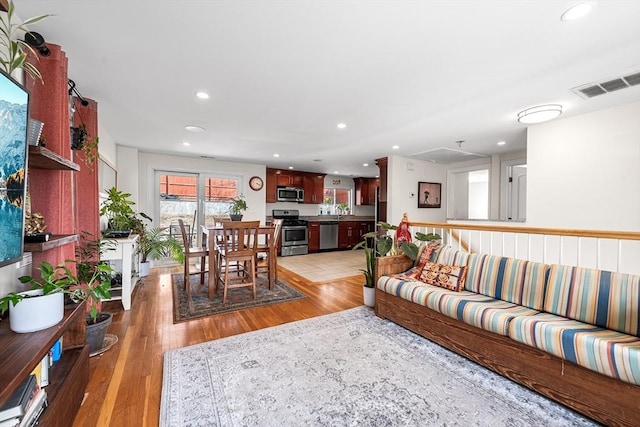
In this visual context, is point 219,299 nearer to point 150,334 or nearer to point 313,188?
point 150,334

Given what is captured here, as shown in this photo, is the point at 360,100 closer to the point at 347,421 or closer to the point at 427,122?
the point at 427,122

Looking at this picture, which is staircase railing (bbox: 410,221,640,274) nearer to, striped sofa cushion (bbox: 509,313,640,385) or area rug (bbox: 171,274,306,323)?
striped sofa cushion (bbox: 509,313,640,385)

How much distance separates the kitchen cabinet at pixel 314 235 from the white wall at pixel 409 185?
236 cm

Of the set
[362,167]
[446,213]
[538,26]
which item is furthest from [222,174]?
[538,26]

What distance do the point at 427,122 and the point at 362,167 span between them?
11.1 ft

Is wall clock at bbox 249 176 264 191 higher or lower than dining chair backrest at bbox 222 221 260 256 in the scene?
higher

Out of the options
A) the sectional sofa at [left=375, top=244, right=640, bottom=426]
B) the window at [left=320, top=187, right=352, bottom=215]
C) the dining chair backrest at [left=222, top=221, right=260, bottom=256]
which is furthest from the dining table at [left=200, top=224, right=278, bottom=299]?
the window at [left=320, top=187, right=352, bottom=215]

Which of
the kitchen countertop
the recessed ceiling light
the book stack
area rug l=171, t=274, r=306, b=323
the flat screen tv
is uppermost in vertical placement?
the recessed ceiling light

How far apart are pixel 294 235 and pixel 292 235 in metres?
0.06

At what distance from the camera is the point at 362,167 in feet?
21.9

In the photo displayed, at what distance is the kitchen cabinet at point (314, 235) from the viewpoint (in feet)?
23.3

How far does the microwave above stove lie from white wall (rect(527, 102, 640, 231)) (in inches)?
193

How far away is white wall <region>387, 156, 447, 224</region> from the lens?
208 inches

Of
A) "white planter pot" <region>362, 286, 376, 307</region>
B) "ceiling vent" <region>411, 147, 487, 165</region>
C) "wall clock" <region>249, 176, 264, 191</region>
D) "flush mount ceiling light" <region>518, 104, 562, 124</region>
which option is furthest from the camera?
"wall clock" <region>249, 176, 264, 191</region>
